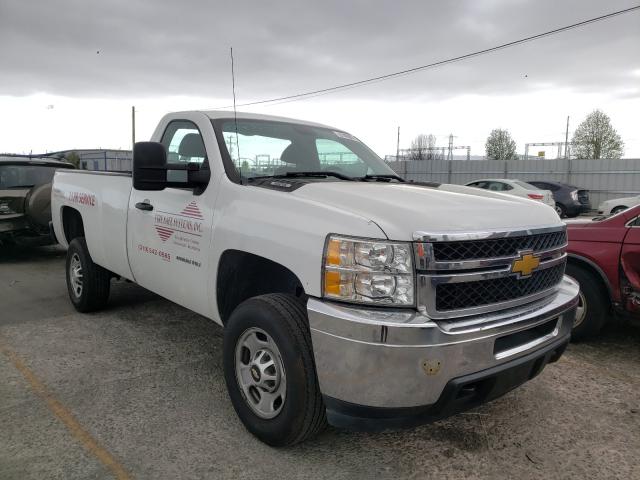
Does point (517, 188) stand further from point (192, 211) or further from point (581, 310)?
point (192, 211)

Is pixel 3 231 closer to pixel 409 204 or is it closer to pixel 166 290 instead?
pixel 166 290

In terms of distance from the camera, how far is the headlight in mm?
2348

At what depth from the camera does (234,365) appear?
3018 millimetres

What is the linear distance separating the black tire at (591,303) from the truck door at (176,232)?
10.7 feet

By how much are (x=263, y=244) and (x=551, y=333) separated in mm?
1707

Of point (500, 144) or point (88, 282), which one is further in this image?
point (500, 144)

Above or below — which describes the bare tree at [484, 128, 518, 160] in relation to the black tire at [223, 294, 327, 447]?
above

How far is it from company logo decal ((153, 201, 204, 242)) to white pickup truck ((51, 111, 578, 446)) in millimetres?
14

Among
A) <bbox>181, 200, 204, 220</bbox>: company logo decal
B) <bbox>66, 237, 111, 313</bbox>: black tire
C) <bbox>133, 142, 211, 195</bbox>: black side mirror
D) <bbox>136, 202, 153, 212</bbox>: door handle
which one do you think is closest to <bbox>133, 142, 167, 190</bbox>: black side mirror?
<bbox>133, 142, 211, 195</bbox>: black side mirror

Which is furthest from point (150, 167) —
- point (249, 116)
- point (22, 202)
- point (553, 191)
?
point (553, 191)

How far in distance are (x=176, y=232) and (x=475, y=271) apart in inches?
83.4

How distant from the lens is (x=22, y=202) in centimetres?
841

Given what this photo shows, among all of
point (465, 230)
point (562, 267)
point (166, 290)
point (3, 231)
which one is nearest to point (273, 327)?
point (465, 230)

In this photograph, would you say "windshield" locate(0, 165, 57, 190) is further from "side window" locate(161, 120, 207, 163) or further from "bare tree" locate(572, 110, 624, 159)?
"bare tree" locate(572, 110, 624, 159)
